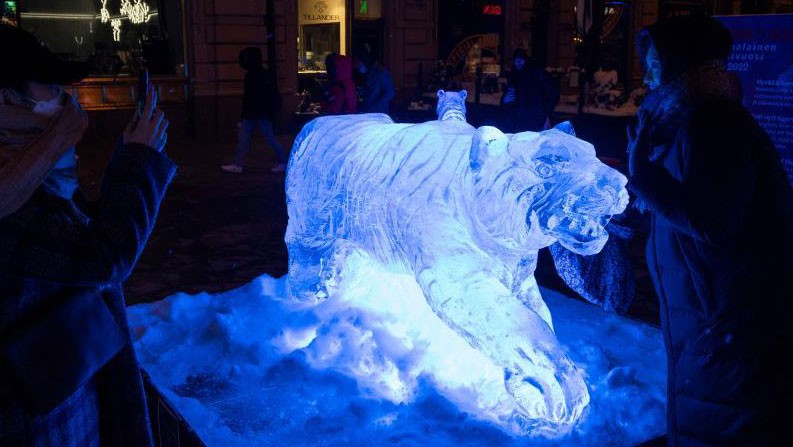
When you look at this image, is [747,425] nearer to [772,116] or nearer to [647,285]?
[647,285]

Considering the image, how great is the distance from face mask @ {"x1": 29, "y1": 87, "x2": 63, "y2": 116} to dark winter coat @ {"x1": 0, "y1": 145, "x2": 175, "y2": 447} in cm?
18

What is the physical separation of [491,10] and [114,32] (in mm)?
7856

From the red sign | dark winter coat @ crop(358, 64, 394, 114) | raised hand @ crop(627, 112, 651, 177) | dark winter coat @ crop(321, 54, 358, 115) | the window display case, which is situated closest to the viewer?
raised hand @ crop(627, 112, 651, 177)

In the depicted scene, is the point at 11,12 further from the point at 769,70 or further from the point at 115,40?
the point at 769,70

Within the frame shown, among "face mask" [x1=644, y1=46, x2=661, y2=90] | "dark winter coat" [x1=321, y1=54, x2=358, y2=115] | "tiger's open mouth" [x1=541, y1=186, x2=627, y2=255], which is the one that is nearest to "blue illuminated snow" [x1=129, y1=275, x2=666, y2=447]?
"tiger's open mouth" [x1=541, y1=186, x2=627, y2=255]

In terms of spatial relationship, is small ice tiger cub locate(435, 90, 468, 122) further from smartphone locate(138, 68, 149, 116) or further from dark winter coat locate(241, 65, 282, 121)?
dark winter coat locate(241, 65, 282, 121)

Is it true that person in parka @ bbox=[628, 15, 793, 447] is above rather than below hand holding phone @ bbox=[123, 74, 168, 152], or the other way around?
below

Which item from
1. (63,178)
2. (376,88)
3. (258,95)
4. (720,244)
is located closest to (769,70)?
(720,244)

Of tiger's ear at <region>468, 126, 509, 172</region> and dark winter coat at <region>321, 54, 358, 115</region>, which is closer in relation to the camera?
tiger's ear at <region>468, 126, 509, 172</region>

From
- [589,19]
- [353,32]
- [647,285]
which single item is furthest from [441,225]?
[353,32]

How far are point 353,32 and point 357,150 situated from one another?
11.9m

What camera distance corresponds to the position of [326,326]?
11.2 ft

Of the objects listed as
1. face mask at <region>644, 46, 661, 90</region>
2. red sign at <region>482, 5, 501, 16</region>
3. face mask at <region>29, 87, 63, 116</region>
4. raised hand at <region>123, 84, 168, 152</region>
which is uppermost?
red sign at <region>482, 5, 501, 16</region>

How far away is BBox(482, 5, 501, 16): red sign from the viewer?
1597cm
